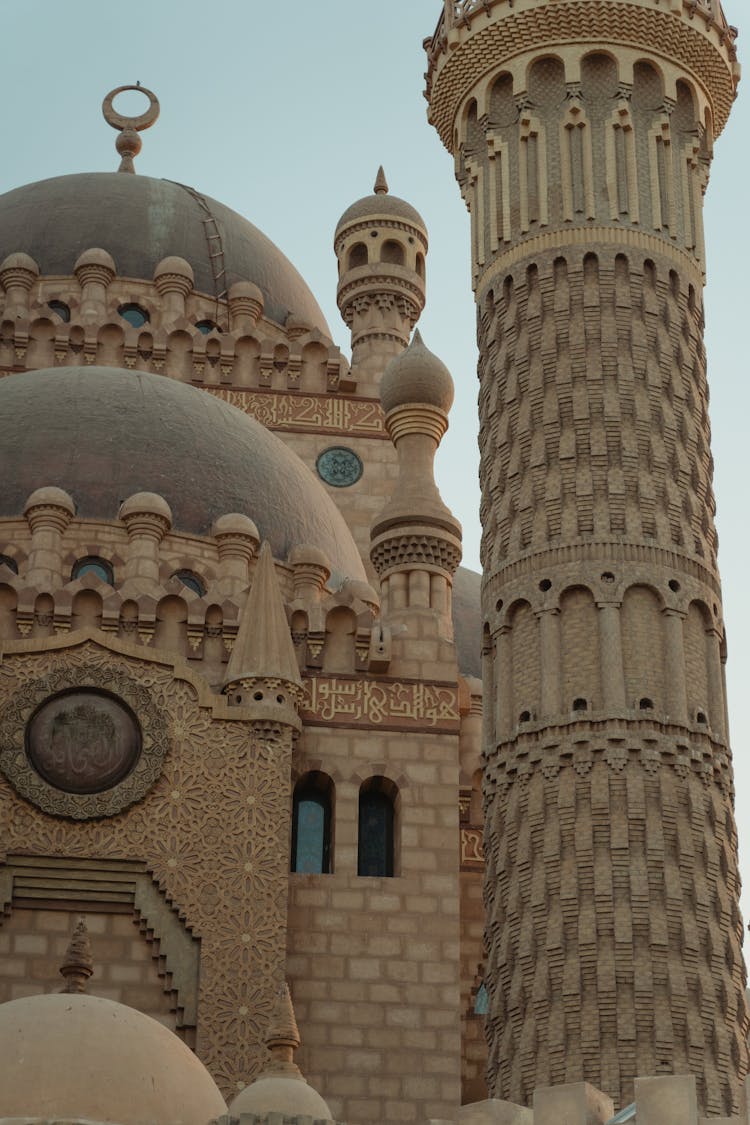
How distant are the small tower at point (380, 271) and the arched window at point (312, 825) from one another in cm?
1035

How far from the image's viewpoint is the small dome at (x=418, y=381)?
19.4 metres

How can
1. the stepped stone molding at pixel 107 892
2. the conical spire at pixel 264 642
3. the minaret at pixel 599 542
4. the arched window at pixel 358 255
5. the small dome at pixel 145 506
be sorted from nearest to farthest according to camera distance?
the minaret at pixel 599 542
the stepped stone molding at pixel 107 892
the conical spire at pixel 264 642
the small dome at pixel 145 506
the arched window at pixel 358 255

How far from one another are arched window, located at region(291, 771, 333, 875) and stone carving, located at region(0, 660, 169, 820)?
1.39 meters

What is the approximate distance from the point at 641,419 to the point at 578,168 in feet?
8.56

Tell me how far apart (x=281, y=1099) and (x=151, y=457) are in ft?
30.1

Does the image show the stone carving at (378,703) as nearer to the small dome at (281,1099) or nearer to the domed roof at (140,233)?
the small dome at (281,1099)

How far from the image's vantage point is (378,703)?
17.9 meters

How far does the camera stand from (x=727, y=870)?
1666 centimetres

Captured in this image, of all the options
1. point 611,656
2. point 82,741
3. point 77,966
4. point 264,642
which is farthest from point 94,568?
point 77,966

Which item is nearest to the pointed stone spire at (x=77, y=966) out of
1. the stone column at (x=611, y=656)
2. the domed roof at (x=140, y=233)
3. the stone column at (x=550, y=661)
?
the stone column at (x=550, y=661)

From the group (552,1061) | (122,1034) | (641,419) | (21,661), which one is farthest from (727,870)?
(122,1034)

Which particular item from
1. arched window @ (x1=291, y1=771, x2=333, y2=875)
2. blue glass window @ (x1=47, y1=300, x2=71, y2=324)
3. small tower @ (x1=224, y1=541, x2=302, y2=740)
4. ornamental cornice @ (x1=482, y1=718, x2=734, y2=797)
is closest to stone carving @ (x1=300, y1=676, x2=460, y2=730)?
small tower @ (x1=224, y1=541, x2=302, y2=740)

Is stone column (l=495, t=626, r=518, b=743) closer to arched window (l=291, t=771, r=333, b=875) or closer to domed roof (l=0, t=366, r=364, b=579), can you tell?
arched window (l=291, t=771, r=333, b=875)

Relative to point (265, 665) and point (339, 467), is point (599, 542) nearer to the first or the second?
point (265, 665)
